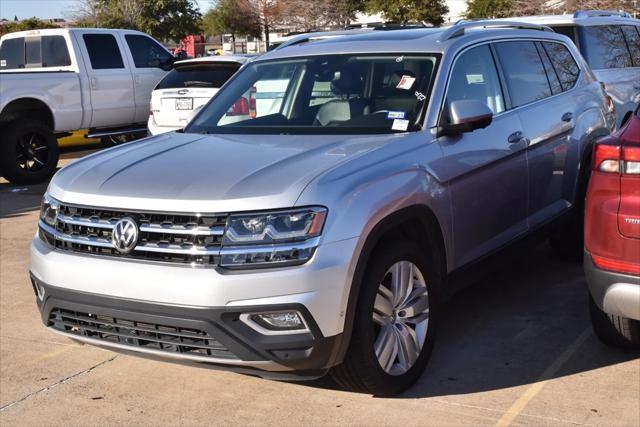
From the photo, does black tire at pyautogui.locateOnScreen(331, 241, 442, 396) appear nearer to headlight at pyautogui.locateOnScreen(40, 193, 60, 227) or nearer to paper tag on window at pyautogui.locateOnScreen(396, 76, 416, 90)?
paper tag on window at pyautogui.locateOnScreen(396, 76, 416, 90)

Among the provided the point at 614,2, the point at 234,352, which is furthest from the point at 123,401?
the point at 614,2

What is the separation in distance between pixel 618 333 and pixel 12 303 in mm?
4172

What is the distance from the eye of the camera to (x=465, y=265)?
16.2 ft

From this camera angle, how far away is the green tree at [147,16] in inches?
1752

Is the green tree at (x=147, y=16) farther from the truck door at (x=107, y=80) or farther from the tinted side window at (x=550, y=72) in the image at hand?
the tinted side window at (x=550, y=72)

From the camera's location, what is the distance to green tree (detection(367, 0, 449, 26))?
1683 inches

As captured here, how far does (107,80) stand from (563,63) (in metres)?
8.31

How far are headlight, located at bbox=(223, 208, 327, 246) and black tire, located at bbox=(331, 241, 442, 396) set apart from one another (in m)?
0.41

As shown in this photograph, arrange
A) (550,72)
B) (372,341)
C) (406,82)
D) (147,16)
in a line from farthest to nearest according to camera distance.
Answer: (147,16)
(550,72)
(406,82)
(372,341)

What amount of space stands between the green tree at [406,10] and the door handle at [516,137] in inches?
1485

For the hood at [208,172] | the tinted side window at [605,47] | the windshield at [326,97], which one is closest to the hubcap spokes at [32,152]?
the windshield at [326,97]

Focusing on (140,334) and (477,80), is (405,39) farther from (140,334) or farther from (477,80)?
(140,334)

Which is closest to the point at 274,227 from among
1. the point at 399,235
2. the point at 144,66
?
the point at 399,235

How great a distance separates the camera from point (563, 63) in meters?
6.57
